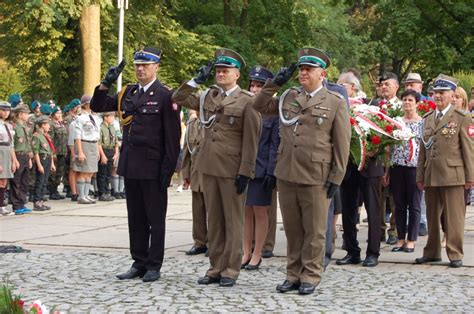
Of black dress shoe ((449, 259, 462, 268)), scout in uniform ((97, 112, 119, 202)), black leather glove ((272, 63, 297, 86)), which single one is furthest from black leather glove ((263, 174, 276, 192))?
scout in uniform ((97, 112, 119, 202))

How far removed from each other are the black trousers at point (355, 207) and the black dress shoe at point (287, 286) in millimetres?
2001

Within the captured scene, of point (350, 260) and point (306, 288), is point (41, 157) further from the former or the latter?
point (306, 288)

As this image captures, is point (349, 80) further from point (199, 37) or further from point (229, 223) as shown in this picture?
point (199, 37)

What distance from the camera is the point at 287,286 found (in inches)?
352

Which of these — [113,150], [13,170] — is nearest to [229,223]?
[13,170]

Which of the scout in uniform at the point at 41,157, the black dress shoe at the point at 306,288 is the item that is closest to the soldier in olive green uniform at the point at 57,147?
the scout in uniform at the point at 41,157

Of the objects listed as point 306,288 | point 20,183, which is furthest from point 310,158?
point 20,183

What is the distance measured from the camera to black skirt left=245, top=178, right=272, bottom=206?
34.9 ft

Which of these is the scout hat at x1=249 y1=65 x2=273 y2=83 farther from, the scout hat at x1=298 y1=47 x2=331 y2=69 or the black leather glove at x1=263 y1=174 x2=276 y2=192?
the scout hat at x1=298 y1=47 x2=331 y2=69

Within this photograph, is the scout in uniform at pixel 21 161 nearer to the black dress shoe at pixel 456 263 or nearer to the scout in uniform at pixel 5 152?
the scout in uniform at pixel 5 152

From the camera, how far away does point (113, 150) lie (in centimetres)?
2030

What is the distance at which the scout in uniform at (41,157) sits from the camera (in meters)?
17.8

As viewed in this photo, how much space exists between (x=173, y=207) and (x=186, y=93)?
9358 millimetres

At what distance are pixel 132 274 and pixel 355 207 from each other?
2705 mm
